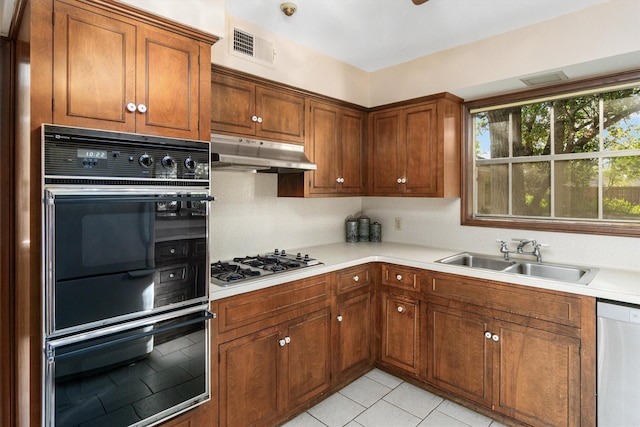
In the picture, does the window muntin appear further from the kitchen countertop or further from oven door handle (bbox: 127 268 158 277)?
oven door handle (bbox: 127 268 158 277)

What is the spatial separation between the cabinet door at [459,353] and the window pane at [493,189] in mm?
1086

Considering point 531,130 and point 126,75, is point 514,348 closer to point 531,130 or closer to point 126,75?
point 531,130

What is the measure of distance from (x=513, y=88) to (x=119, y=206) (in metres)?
2.88

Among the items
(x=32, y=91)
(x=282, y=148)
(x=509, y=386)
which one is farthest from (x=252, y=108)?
(x=509, y=386)

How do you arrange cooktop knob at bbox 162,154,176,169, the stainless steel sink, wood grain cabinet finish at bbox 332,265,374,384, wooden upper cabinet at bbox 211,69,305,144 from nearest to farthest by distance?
cooktop knob at bbox 162,154,176,169
wooden upper cabinet at bbox 211,69,305,144
wood grain cabinet finish at bbox 332,265,374,384
the stainless steel sink

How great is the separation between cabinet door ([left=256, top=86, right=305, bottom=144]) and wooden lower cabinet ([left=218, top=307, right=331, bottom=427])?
1331 mm

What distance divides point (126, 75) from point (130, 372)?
51.0 inches

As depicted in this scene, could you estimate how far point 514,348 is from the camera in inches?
87.1

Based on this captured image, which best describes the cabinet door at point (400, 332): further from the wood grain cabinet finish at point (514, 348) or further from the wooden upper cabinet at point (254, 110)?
the wooden upper cabinet at point (254, 110)

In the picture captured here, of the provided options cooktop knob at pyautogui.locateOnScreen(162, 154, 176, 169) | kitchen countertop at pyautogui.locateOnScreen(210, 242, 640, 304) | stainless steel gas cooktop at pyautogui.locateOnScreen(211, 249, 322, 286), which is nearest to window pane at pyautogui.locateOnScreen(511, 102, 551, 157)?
kitchen countertop at pyautogui.locateOnScreen(210, 242, 640, 304)

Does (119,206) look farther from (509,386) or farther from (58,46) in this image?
(509,386)

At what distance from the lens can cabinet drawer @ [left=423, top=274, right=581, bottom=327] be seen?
2.01m

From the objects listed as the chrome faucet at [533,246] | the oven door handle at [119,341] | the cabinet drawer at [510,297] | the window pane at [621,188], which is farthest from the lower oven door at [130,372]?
the window pane at [621,188]

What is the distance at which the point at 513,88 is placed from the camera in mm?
2773
